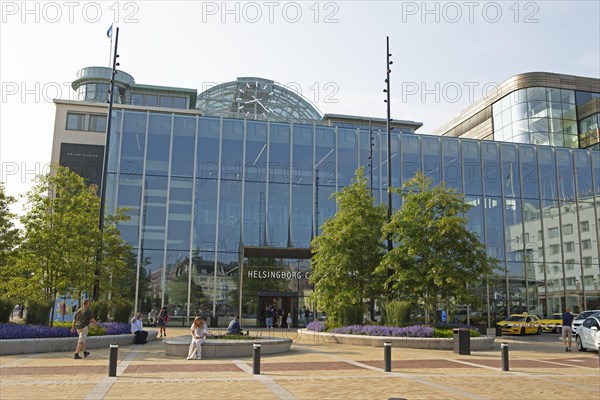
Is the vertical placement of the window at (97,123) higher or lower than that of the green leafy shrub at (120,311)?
higher

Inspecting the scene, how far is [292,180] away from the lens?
127 ft

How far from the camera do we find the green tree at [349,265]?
2520 centimetres

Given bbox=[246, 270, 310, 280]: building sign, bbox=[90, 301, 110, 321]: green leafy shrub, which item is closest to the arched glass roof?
bbox=[246, 270, 310, 280]: building sign

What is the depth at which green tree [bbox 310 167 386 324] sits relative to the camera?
25.2m

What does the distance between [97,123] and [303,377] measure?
4561cm

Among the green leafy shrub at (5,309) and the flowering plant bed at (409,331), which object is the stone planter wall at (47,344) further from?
the flowering plant bed at (409,331)

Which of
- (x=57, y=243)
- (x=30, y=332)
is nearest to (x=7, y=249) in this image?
(x=57, y=243)

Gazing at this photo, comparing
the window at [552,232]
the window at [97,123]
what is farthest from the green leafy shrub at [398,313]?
the window at [97,123]

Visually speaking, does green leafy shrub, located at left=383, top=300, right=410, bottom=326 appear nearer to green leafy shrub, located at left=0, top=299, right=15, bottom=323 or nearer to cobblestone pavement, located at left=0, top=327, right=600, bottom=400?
cobblestone pavement, located at left=0, top=327, right=600, bottom=400

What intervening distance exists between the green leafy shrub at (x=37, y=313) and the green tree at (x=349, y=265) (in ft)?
38.4

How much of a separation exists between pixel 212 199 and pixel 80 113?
22.9 m

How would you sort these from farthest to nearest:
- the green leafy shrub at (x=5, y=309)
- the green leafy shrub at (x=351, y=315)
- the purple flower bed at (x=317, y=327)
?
the purple flower bed at (x=317, y=327) → the green leafy shrub at (x=351, y=315) → the green leafy shrub at (x=5, y=309)

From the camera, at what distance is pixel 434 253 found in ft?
75.0

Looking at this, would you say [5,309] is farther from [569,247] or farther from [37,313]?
[569,247]
